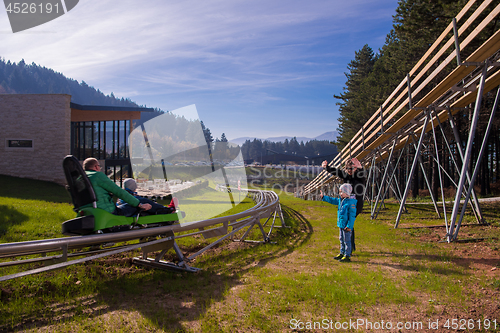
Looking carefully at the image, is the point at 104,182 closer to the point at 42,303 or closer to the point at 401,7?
the point at 42,303

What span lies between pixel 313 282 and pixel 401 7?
69.3 ft

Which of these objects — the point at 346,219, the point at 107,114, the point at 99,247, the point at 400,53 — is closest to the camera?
the point at 99,247

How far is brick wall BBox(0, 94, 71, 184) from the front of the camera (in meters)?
26.8

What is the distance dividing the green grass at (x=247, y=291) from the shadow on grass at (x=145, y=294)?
13mm

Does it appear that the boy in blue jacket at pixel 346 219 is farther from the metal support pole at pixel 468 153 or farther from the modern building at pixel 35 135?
the modern building at pixel 35 135

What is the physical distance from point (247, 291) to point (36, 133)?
29.4 metres

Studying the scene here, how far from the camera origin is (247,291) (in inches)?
186

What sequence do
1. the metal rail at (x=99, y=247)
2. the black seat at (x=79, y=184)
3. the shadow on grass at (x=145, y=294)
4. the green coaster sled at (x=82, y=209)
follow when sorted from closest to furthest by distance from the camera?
the shadow on grass at (x=145, y=294), the metal rail at (x=99, y=247), the green coaster sled at (x=82, y=209), the black seat at (x=79, y=184)

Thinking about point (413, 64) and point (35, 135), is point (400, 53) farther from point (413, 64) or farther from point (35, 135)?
point (35, 135)

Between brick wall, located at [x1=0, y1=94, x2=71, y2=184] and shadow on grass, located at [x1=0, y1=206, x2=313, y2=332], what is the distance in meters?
25.3

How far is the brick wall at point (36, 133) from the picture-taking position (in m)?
26.8

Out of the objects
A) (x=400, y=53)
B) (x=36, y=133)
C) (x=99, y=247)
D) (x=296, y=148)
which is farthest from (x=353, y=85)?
(x=296, y=148)

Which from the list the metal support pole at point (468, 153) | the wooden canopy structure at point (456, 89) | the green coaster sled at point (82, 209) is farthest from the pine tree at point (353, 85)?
the green coaster sled at point (82, 209)

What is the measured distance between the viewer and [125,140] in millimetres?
32750
